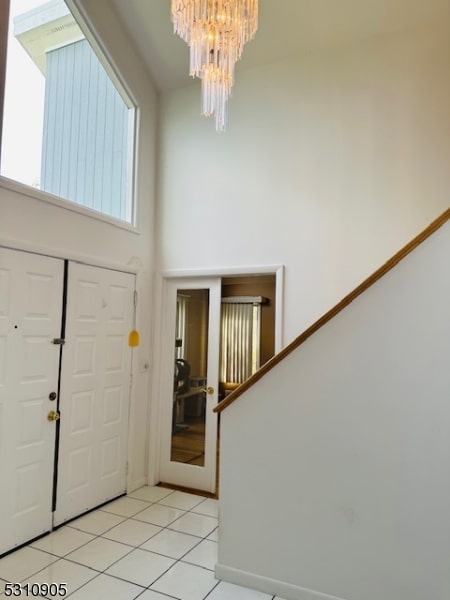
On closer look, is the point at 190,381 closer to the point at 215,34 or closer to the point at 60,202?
the point at 60,202

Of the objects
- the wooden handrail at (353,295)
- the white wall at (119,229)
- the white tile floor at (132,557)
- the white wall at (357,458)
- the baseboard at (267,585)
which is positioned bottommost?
the white tile floor at (132,557)

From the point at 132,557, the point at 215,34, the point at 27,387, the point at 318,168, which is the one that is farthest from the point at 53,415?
the point at 318,168

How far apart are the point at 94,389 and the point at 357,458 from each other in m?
2.28

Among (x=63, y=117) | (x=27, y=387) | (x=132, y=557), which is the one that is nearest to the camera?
(x=132, y=557)

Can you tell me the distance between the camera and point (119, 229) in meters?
3.84

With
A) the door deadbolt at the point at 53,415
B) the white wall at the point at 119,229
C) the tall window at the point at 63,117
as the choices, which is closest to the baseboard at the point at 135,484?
the white wall at the point at 119,229

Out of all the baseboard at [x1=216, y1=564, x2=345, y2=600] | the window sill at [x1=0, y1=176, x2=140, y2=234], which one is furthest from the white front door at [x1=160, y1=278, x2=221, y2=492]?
the baseboard at [x1=216, y1=564, x2=345, y2=600]

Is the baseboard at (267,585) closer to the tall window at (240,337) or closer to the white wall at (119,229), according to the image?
the white wall at (119,229)

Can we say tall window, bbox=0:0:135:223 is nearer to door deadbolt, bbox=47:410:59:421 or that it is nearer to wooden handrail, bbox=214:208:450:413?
door deadbolt, bbox=47:410:59:421

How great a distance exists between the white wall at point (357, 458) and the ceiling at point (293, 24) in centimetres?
226

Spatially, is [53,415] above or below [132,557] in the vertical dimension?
above

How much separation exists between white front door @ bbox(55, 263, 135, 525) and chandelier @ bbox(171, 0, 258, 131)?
5.85ft

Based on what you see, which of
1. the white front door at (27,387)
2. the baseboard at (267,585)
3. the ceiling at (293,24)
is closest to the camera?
the baseboard at (267,585)

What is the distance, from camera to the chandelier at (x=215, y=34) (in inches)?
94.2
